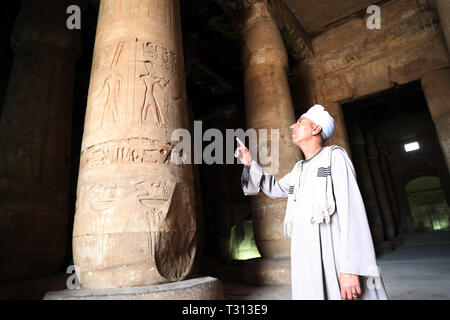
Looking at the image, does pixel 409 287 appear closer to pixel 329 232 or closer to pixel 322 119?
pixel 329 232

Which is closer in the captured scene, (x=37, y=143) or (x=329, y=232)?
(x=329, y=232)

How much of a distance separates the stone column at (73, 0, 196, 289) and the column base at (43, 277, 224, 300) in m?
0.12

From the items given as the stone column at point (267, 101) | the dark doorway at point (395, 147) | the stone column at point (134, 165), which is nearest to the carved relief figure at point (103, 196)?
the stone column at point (134, 165)

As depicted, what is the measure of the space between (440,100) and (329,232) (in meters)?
6.12

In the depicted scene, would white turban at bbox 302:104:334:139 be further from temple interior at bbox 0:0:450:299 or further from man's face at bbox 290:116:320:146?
temple interior at bbox 0:0:450:299

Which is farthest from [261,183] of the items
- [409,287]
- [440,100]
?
[440,100]

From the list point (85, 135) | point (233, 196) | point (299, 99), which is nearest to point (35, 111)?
point (85, 135)

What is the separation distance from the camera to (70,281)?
2.46 meters

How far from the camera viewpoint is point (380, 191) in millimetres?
11188

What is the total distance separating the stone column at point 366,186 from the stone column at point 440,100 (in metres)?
3.92

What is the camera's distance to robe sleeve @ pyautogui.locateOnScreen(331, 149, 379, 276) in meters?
1.50
